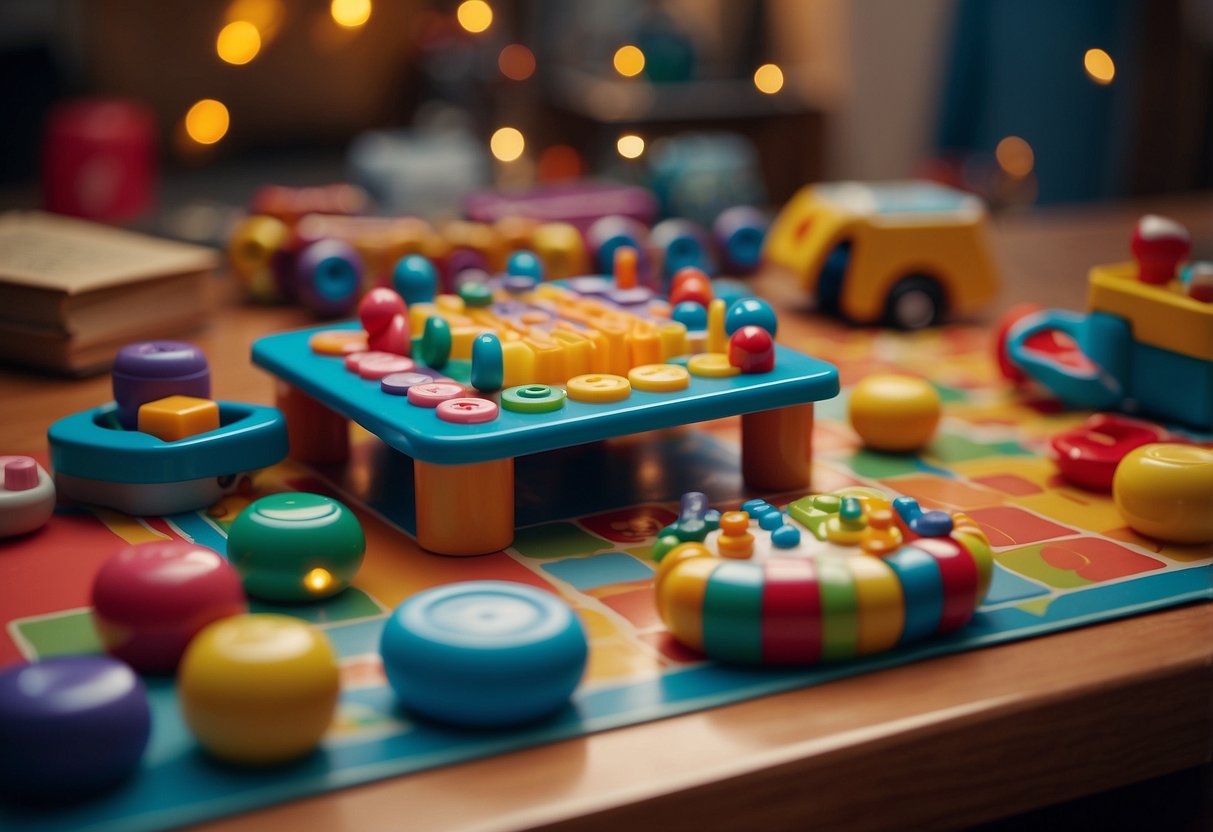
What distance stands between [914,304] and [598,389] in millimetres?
617

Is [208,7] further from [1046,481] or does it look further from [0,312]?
[1046,481]

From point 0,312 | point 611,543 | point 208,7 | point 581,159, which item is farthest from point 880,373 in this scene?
point 208,7

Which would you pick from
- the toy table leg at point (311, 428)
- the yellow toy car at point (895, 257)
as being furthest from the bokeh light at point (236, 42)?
the toy table leg at point (311, 428)

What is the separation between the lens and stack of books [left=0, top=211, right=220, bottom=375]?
1132mm

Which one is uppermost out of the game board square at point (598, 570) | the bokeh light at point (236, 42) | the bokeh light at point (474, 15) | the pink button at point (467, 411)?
the bokeh light at point (474, 15)

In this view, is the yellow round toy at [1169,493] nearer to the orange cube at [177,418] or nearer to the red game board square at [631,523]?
the red game board square at [631,523]

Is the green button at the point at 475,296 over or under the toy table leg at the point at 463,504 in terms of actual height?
over

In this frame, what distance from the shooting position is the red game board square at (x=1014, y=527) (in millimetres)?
839

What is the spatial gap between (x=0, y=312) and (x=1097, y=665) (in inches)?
37.6

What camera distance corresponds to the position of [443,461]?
77 cm

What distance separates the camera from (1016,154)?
2.16 meters

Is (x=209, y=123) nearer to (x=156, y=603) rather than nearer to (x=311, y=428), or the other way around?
(x=311, y=428)

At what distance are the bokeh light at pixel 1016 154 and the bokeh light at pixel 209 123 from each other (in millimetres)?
1337

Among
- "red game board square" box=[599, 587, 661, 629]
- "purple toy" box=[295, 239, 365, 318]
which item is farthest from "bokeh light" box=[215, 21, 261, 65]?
"red game board square" box=[599, 587, 661, 629]
